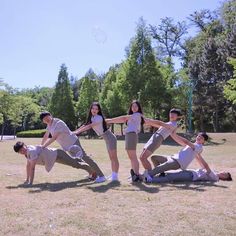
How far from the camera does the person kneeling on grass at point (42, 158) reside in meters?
8.72

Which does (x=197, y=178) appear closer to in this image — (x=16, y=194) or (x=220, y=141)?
(x=16, y=194)

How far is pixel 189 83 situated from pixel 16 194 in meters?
38.6

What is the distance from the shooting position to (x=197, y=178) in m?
8.96

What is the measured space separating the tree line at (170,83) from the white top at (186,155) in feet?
46.3

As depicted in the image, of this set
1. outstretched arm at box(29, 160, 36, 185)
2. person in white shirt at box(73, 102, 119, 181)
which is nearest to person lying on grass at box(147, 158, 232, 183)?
person in white shirt at box(73, 102, 119, 181)

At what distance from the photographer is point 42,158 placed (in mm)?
8961

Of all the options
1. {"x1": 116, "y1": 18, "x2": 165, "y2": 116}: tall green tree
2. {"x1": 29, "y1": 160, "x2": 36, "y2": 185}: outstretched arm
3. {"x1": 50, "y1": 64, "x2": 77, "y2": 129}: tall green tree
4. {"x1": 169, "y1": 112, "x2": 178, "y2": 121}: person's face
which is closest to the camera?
{"x1": 29, "y1": 160, "x2": 36, "y2": 185}: outstretched arm

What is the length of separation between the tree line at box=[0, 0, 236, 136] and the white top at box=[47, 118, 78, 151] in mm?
14950

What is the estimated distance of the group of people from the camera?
348 inches

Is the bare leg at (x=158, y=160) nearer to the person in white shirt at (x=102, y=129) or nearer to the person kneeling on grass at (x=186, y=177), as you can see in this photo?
the person kneeling on grass at (x=186, y=177)

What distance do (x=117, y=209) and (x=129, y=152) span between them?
9.84 feet

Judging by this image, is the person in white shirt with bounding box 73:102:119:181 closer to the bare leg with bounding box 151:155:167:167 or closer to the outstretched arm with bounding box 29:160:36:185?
the bare leg with bounding box 151:155:167:167

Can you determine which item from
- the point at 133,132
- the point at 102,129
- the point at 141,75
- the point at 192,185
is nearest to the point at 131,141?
the point at 133,132

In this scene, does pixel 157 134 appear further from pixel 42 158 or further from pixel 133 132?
pixel 42 158
